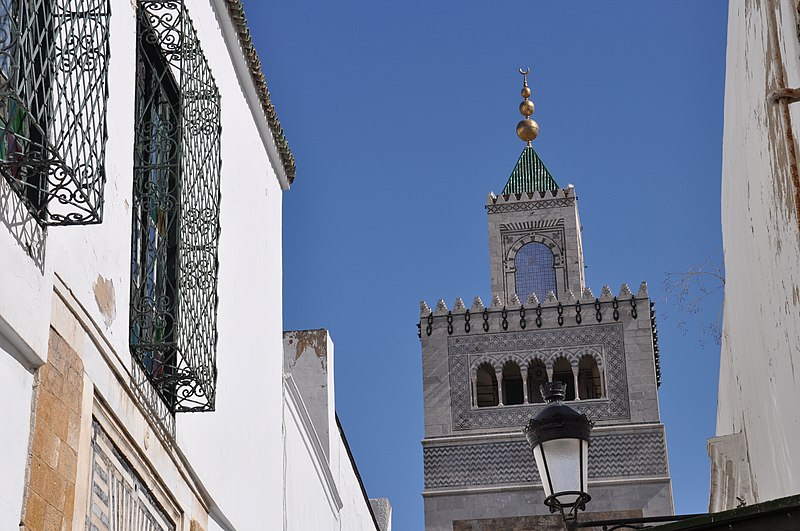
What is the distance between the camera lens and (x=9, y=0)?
3686 mm

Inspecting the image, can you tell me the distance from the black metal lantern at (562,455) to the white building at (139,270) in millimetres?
1254

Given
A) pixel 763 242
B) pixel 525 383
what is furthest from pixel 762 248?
pixel 525 383

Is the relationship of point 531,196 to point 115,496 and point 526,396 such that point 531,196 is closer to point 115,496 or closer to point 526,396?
point 526,396

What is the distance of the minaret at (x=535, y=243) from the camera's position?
39000mm

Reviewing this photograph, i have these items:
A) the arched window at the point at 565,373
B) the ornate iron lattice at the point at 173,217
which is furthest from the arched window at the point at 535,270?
the ornate iron lattice at the point at 173,217

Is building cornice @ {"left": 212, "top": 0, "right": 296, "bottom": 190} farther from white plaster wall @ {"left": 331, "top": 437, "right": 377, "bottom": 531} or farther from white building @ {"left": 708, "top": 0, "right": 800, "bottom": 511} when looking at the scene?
white plaster wall @ {"left": 331, "top": 437, "right": 377, "bottom": 531}

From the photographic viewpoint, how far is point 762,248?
5664 millimetres

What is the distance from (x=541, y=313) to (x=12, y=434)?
3373cm

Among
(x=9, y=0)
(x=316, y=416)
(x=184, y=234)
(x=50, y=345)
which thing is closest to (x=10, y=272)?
(x=50, y=345)

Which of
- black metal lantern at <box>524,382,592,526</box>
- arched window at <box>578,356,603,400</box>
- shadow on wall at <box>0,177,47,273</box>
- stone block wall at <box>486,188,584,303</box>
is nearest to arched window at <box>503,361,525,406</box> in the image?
arched window at <box>578,356,603,400</box>

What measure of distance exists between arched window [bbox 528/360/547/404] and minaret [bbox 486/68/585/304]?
2333 mm

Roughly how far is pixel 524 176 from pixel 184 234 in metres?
37.0

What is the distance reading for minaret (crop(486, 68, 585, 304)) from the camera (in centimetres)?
3900

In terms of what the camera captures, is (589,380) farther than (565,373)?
Yes
